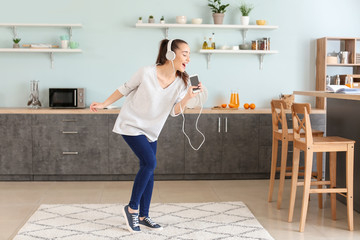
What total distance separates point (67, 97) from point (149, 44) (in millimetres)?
1108

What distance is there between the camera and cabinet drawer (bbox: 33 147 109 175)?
5148 millimetres

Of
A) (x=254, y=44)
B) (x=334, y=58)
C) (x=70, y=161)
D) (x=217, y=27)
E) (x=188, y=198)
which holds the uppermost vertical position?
(x=217, y=27)

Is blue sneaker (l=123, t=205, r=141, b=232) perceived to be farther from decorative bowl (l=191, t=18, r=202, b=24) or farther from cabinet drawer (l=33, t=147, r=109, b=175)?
decorative bowl (l=191, t=18, r=202, b=24)

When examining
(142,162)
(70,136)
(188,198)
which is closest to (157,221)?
(142,162)

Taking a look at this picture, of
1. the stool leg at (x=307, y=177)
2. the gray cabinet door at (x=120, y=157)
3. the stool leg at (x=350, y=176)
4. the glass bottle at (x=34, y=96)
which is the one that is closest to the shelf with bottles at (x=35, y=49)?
the glass bottle at (x=34, y=96)

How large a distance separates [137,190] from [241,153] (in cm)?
215

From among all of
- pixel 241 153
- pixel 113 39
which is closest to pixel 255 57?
pixel 241 153

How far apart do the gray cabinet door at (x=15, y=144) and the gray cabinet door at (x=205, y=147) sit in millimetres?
1652

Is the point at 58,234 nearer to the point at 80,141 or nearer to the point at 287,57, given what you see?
the point at 80,141

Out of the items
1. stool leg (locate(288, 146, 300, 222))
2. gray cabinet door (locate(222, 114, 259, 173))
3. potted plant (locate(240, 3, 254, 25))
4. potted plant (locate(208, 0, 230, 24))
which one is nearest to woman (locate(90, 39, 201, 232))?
stool leg (locate(288, 146, 300, 222))

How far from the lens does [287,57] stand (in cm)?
583

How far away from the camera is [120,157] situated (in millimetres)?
5180

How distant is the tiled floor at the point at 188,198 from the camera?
3.52 metres

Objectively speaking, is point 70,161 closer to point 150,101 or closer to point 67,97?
point 67,97
